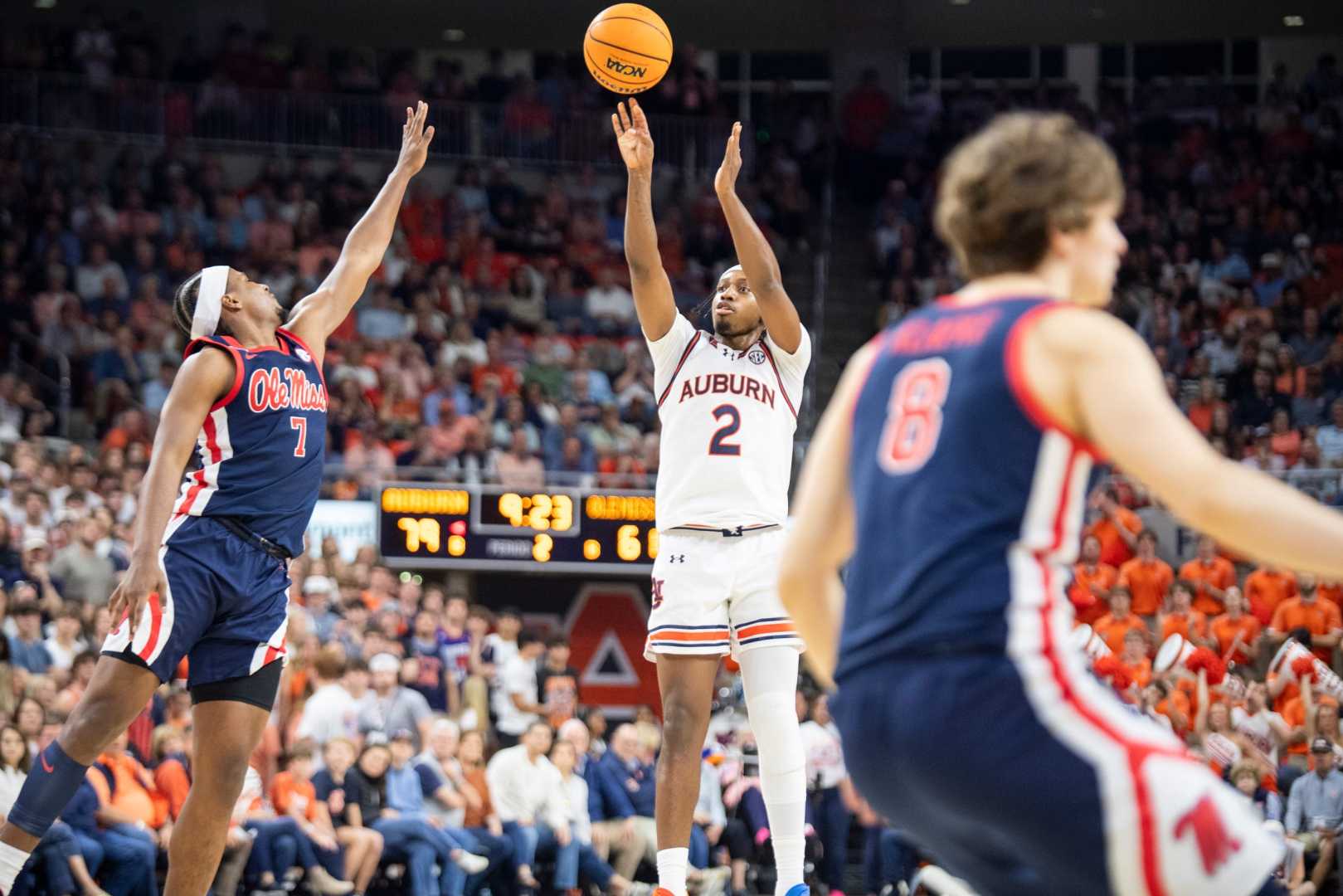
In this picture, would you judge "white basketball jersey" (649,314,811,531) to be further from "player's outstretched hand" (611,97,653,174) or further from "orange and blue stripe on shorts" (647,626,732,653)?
"player's outstretched hand" (611,97,653,174)

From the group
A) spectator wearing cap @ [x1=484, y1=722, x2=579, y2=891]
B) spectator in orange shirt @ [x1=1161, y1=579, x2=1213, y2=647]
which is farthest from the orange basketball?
spectator in orange shirt @ [x1=1161, y1=579, x2=1213, y2=647]

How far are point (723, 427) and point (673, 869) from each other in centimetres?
175

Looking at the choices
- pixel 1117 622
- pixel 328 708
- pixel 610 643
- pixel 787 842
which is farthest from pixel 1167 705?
pixel 787 842

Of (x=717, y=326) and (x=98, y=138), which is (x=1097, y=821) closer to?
(x=717, y=326)

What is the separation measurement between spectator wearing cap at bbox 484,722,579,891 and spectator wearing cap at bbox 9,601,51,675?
345 cm

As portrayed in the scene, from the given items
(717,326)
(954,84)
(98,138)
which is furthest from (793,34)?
(717,326)

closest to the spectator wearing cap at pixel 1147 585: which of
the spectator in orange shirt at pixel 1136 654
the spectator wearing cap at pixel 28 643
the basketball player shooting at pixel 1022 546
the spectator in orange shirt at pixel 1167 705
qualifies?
the spectator in orange shirt at pixel 1136 654

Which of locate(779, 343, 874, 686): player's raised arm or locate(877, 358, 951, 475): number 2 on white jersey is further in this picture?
locate(779, 343, 874, 686): player's raised arm

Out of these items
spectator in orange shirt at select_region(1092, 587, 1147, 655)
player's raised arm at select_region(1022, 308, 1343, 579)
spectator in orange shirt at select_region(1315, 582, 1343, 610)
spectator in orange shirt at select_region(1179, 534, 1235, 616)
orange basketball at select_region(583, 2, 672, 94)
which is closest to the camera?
player's raised arm at select_region(1022, 308, 1343, 579)

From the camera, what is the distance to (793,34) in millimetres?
27406

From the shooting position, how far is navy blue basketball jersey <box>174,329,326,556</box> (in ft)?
19.8

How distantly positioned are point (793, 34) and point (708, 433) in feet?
71.5

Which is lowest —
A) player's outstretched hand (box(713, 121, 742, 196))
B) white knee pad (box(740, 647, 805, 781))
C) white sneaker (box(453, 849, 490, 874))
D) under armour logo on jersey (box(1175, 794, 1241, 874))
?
white sneaker (box(453, 849, 490, 874))

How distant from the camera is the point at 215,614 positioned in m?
5.89
